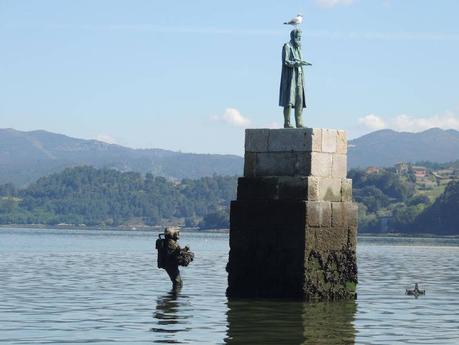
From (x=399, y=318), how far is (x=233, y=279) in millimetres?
5674

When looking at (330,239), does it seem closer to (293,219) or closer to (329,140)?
(293,219)

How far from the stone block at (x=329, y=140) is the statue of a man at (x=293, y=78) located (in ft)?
5.52

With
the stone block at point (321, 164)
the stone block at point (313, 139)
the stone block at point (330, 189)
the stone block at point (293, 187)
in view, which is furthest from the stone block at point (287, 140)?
the stone block at point (330, 189)

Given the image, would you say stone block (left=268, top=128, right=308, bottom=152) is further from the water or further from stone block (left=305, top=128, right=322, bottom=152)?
the water

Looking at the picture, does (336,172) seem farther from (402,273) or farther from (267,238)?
(402,273)

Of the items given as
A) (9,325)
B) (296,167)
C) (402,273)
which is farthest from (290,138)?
(402,273)

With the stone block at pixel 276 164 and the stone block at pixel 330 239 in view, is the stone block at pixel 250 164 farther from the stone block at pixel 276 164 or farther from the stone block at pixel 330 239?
the stone block at pixel 330 239

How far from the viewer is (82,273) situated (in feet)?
183

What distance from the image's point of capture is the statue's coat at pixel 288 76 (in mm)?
37375

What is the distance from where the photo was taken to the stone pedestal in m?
34.9

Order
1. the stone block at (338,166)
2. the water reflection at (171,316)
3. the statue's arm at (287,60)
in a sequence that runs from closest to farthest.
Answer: the water reflection at (171,316)
the stone block at (338,166)
the statue's arm at (287,60)

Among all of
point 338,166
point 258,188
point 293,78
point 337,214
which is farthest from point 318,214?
point 293,78

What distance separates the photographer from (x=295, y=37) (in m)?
37.6

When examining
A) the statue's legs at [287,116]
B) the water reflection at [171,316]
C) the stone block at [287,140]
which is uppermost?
the statue's legs at [287,116]
